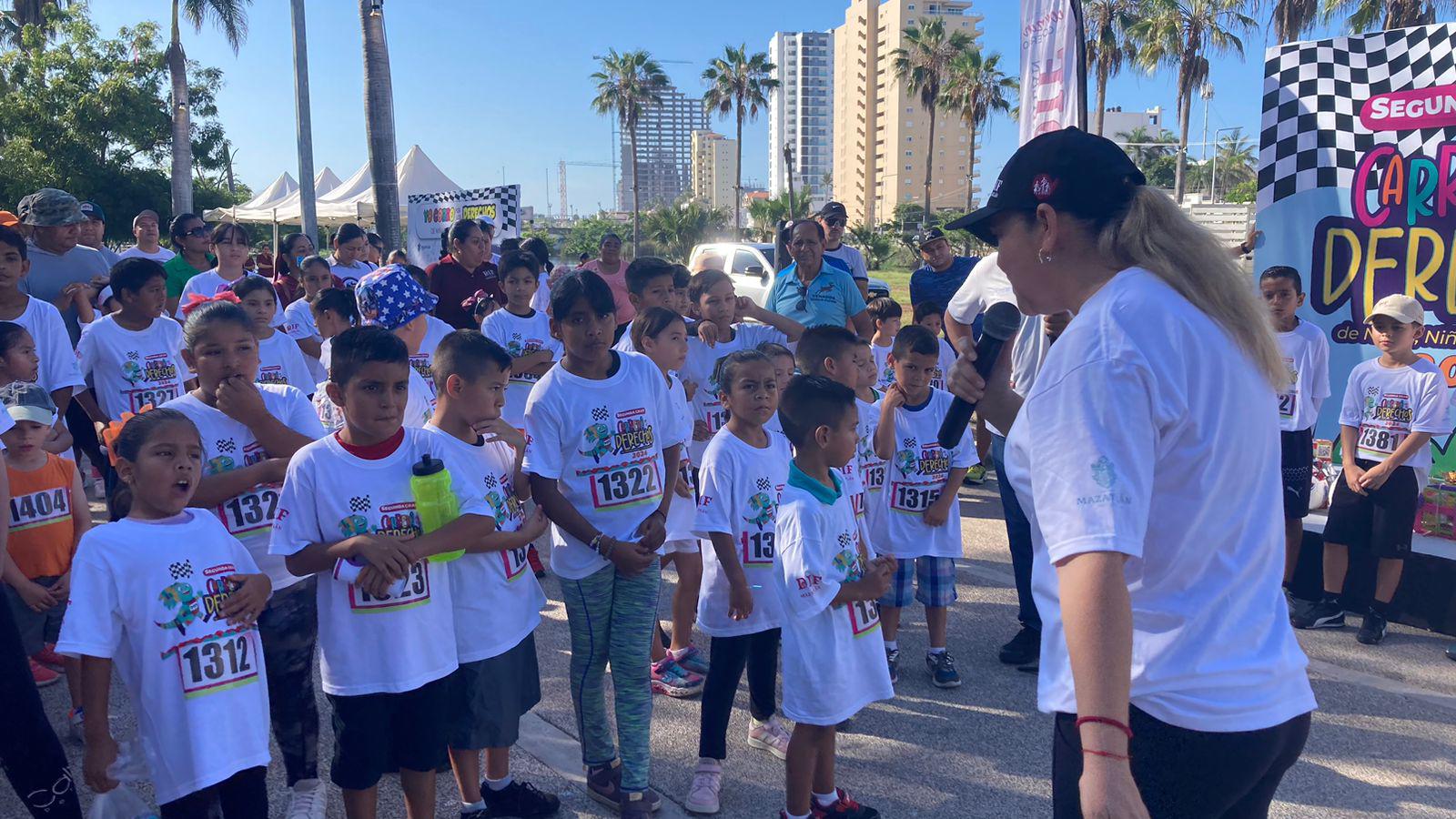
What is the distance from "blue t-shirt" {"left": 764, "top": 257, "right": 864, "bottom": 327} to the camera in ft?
19.1

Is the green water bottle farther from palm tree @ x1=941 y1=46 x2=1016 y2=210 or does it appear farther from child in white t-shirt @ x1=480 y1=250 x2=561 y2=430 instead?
palm tree @ x1=941 y1=46 x2=1016 y2=210

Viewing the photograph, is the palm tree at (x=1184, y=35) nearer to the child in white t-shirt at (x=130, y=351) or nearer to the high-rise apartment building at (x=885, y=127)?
the child in white t-shirt at (x=130, y=351)

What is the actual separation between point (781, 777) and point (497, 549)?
1381mm

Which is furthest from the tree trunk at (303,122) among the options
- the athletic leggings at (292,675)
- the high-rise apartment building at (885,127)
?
the high-rise apartment building at (885,127)

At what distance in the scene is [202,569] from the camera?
265 centimetres

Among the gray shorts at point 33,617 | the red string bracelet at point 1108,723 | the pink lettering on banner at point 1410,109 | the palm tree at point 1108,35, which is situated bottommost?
the gray shorts at point 33,617

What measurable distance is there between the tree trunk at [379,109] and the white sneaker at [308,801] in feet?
34.7

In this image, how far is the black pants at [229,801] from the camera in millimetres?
2623

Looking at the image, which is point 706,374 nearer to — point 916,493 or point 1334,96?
point 916,493

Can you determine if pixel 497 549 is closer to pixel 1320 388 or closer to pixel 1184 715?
pixel 1184 715

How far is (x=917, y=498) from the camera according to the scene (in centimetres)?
450

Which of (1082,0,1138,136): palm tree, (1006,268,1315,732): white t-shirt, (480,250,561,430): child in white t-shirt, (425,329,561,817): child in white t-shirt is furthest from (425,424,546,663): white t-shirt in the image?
(1082,0,1138,136): palm tree

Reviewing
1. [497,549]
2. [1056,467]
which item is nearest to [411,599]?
[497,549]

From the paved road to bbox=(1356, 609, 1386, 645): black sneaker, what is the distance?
7 centimetres
